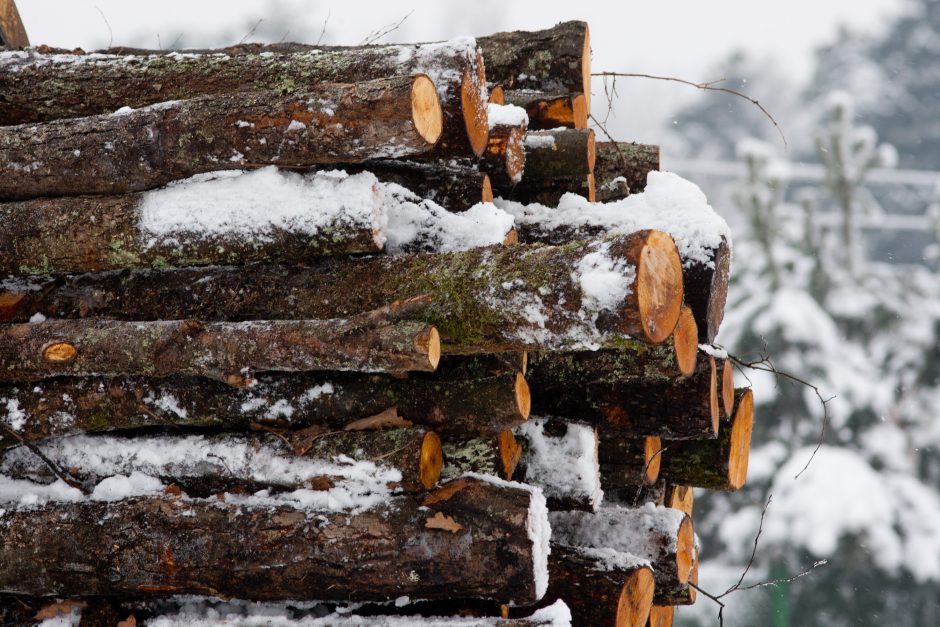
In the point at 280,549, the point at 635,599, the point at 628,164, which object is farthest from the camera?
the point at 628,164

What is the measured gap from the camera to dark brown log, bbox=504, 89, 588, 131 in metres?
3.98

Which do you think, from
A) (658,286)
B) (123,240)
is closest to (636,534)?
(658,286)

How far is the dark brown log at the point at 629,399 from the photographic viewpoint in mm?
3305

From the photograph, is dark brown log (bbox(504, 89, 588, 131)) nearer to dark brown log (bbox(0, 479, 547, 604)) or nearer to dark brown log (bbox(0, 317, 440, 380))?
dark brown log (bbox(0, 317, 440, 380))

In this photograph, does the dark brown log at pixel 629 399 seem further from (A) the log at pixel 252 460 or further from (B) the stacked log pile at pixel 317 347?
(A) the log at pixel 252 460

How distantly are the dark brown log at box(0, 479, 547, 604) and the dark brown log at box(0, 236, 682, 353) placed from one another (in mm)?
533

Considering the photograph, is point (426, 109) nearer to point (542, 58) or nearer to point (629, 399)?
point (629, 399)

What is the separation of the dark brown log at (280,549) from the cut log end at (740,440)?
1457mm

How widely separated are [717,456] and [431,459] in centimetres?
158

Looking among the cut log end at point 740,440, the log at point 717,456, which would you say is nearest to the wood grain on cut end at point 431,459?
the log at point 717,456

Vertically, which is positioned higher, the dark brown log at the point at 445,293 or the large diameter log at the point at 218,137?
the large diameter log at the point at 218,137

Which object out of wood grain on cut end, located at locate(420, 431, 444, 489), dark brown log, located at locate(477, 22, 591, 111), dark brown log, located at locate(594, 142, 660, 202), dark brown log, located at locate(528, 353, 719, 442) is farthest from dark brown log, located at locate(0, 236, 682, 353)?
dark brown log, located at locate(594, 142, 660, 202)

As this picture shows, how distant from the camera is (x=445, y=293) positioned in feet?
8.75

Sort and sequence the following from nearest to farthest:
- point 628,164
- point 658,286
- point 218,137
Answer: point 658,286
point 218,137
point 628,164
